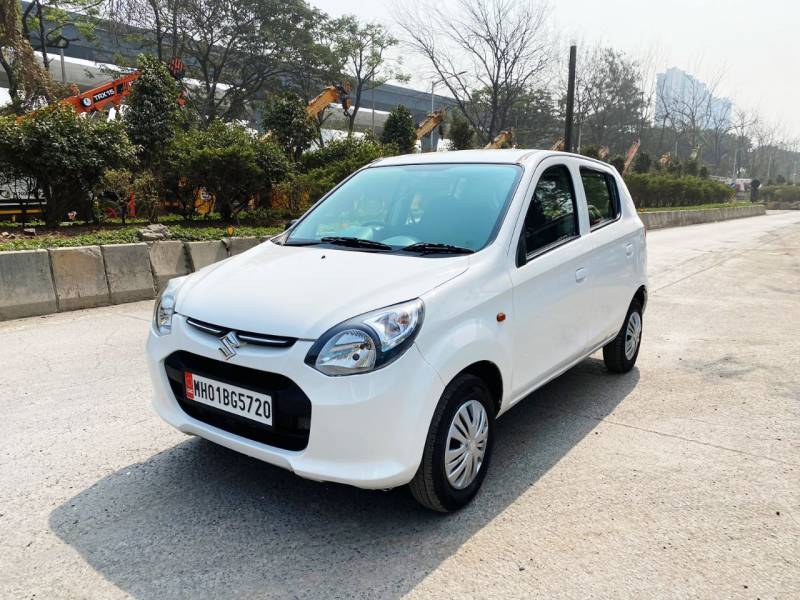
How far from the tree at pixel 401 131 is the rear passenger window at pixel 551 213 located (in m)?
19.0

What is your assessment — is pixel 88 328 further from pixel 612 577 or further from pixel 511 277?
pixel 612 577

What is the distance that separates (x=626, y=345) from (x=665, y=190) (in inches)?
1366

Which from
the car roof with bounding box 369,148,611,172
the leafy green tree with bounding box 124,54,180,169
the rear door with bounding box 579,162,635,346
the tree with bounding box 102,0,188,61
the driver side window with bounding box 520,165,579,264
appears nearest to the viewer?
the driver side window with bounding box 520,165,579,264

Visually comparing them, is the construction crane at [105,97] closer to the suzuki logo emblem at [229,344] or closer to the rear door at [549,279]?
the rear door at [549,279]

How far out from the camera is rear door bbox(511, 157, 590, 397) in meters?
3.27

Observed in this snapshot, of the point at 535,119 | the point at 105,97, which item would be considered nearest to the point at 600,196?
the point at 105,97

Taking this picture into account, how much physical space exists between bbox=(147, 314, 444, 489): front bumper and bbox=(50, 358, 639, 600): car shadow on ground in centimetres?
35

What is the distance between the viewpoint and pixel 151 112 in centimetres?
1281

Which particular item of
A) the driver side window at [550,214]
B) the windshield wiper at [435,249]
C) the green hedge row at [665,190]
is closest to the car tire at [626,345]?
the driver side window at [550,214]

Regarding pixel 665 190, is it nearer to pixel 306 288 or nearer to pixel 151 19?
pixel 151 19

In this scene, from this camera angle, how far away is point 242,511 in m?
2.89

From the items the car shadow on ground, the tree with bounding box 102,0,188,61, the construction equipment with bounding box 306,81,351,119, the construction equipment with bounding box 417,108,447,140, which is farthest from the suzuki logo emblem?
the tree with bounding box 102,0,188,61

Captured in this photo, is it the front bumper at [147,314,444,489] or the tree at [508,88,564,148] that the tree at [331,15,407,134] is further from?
the front bumper at [147,314,444,489]

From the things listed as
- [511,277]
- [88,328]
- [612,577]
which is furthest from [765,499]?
[88,328]
